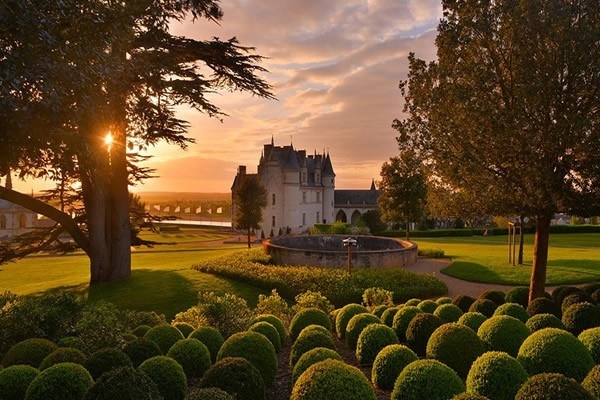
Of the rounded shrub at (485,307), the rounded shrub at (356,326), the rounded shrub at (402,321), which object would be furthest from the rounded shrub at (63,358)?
the rounded shrub at (485,307)

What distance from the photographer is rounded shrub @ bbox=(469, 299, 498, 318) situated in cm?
1198

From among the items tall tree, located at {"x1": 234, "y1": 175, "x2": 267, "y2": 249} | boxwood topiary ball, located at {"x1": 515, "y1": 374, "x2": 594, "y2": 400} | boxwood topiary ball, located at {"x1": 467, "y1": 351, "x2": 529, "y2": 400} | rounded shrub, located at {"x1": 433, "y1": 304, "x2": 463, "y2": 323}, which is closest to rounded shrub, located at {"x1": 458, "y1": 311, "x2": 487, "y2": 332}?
rounded shrub, located at {"x1": 433, "y1": 304, "x2": 463, "y2": 323}

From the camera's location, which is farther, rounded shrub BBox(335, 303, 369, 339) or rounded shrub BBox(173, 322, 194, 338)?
rounded shrub BBox(335, 303, 369, 339)

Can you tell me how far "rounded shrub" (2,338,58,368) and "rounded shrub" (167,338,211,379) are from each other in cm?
243

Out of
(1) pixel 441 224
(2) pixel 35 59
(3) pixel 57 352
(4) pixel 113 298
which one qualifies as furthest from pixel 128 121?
(1) pixel 441 224

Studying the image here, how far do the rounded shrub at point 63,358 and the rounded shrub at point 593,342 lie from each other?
31.4ft

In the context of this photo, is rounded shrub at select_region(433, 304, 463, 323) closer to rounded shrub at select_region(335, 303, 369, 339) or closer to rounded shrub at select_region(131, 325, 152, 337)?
rounded shrub at select_region(335, 303, 369, 339)

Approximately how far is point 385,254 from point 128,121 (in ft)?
47.0

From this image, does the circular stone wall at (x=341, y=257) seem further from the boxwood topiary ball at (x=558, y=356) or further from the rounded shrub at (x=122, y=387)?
the rounded shrub at (x=122, y=387)

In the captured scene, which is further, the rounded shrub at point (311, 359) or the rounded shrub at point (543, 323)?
the rounded shrub at point (543, 323)

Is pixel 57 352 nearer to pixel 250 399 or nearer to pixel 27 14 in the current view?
pixel 250 399

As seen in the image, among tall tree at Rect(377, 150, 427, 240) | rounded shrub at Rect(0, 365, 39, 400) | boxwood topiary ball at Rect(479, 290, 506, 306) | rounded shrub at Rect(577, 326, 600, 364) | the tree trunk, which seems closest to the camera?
rounded shrub at Rect(0, 365, 39, 400)

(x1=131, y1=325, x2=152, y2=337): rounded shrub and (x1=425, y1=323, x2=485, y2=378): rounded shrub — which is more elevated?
(x1=425, y1=323, x2=485, y2=378): rounded shrub

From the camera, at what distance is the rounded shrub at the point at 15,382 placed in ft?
22.3
